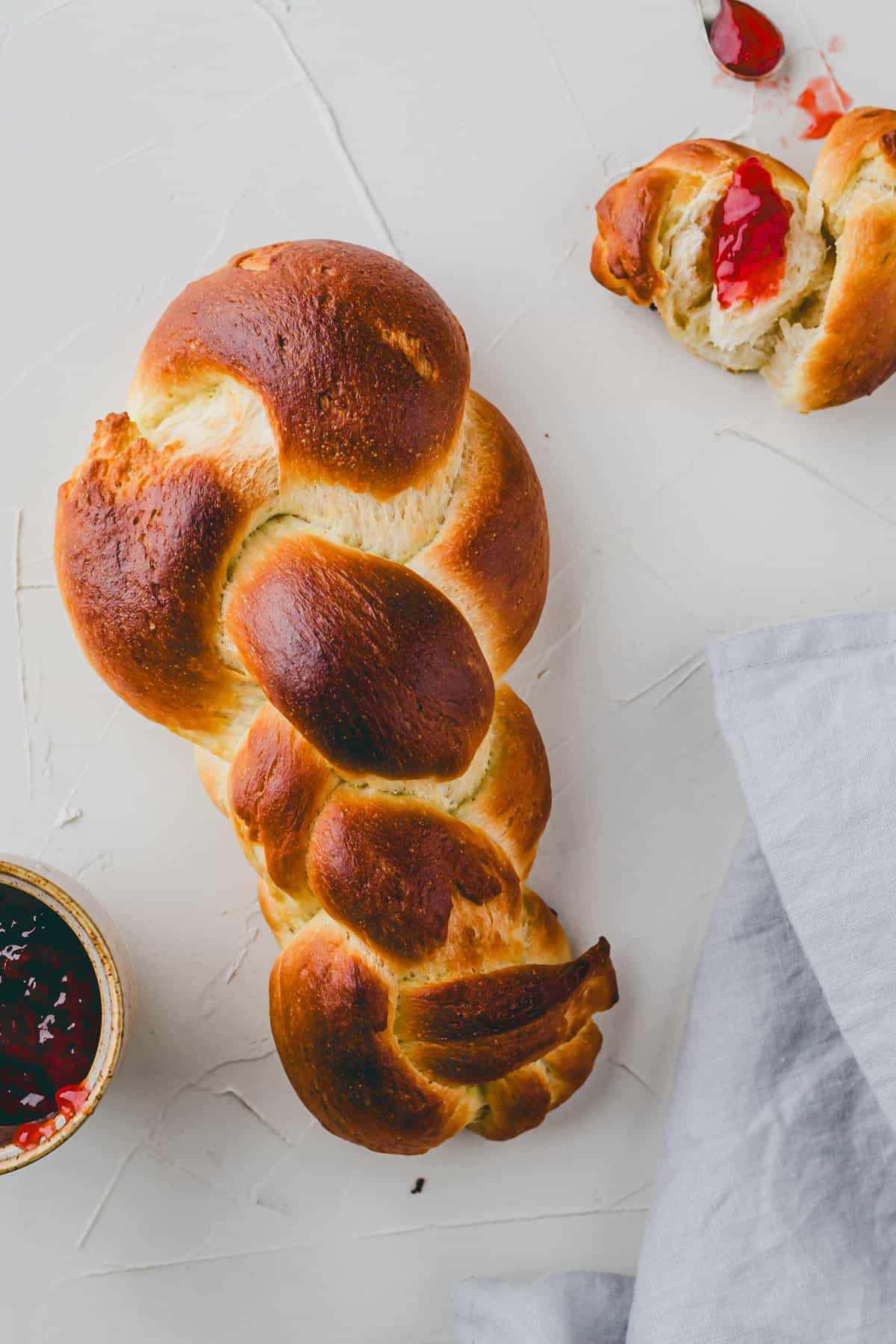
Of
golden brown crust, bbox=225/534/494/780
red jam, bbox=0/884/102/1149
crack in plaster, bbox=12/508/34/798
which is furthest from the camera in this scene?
crack in plaster, bbox=12/508/34/798

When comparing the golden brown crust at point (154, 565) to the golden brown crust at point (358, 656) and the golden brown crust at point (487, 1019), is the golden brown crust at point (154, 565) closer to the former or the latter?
the golden brown crust at point (358, 656)

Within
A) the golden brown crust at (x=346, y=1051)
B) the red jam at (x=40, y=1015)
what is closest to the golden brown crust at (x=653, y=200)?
the golden brown crust at (x=346, y=1051)

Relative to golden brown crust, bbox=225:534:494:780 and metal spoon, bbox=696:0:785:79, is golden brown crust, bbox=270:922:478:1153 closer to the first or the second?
golden brown crust, bbox=225:534:494:780

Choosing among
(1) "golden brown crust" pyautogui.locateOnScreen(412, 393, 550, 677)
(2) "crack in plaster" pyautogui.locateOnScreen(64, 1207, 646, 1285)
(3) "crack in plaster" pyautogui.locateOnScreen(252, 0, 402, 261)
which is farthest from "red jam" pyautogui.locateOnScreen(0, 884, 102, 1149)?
(3) "crack in plaster" pyautogui.locateOnScreen(252, 0, 402, 261)

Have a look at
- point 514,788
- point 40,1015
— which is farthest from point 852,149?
point 40,1015

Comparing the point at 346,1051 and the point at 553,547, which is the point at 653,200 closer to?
the point at 553,547

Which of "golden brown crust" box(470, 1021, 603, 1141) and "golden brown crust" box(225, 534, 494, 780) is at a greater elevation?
"golden brown crust" box(225, 534, 494, 780)
